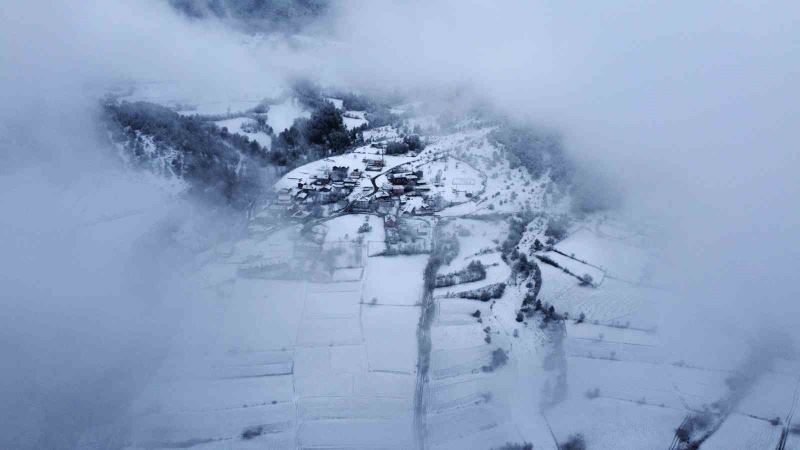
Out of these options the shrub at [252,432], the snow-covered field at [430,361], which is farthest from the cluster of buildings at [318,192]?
the shrub at [252,432]

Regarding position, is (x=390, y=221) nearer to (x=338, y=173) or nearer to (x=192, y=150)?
(x=338, y=173)

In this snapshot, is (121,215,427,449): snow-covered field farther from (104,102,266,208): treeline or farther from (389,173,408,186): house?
(389,173,408,186): house

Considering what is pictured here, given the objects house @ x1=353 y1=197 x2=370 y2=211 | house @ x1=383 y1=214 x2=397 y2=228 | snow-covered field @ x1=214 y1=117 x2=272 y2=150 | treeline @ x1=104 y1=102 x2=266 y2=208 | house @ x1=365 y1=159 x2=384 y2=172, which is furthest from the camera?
snow-covered field @ x1=214 y1=117 x2=272 y2=150

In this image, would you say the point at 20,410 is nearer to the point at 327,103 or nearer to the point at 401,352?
the point at 401,352

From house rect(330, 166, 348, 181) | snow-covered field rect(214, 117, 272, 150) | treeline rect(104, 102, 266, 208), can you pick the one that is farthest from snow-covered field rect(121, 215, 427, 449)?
snow-covered field rect(214, 117, 272, 150)

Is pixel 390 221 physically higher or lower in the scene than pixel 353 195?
lower

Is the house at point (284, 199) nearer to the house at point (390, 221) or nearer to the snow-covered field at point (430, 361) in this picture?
the snow-covered field at point (430, 361)

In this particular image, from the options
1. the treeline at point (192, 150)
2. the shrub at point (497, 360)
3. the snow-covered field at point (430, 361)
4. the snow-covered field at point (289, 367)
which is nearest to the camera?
the snow-covered field at point (289, 367)

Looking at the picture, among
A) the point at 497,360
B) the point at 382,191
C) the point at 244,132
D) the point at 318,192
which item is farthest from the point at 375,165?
the point at 497,360
